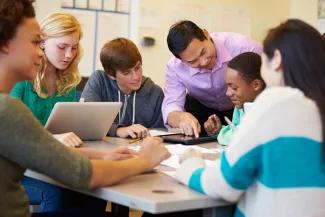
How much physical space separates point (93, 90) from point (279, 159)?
4.95 ft

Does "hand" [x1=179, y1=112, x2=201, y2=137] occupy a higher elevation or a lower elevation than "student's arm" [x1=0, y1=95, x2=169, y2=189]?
lower

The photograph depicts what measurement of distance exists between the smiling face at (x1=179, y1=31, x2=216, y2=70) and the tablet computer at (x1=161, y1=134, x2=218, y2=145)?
461 mm

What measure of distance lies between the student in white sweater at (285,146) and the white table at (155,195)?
4 centimetres

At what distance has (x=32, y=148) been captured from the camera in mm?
1189

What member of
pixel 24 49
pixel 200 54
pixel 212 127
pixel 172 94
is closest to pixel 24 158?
pixel 24 49

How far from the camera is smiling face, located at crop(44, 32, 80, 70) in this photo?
223 cm

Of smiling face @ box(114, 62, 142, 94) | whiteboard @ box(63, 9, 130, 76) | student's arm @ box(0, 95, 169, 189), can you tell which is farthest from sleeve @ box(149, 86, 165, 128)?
student's arm @ box(0, 95, 169, 189)

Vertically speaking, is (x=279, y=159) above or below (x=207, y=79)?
above

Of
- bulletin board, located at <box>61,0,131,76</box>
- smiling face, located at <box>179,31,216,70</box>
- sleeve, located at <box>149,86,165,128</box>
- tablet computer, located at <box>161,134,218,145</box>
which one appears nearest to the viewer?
tablet computer, located at <box>161,134,218,145</box>

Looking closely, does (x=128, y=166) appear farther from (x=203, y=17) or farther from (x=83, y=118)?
(x=203, y=17)

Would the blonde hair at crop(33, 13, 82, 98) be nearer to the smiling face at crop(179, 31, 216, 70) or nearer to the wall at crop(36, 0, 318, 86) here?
the smiling face at crop(179, 31, 216, 70)

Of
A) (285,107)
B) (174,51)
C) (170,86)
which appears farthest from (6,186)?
(170,86)

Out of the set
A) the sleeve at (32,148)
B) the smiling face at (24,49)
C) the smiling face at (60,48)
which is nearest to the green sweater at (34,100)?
the smiling face at (60,48)

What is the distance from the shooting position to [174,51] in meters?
2.54
